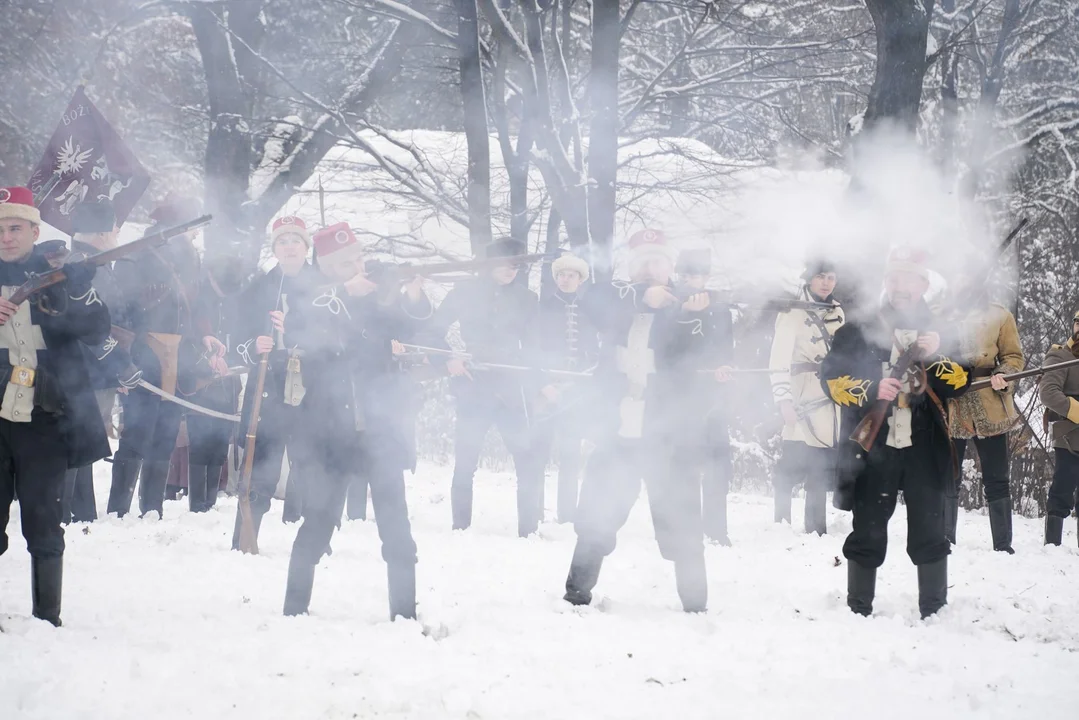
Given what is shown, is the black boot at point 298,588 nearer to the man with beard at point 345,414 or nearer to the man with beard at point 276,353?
the man with beard at point 345,414

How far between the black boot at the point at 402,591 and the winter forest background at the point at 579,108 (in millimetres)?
4195

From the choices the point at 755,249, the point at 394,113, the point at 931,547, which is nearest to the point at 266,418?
the point at 931,547

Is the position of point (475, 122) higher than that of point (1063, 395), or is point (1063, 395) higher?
point (475, 122)

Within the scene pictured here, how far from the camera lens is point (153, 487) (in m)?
8.02

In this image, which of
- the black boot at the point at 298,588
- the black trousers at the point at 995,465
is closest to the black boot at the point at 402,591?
the black boot at the point at 298,588

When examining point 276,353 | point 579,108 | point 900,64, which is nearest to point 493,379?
point 276,353

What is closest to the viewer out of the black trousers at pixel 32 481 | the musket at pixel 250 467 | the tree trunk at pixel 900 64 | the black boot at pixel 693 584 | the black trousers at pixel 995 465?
the black trousers at pixel 32 481

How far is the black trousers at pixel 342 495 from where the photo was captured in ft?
15.9

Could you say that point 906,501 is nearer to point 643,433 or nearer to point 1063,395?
point 643,433

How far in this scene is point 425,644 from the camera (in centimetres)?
430

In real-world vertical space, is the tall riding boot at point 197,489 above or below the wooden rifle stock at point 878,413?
below

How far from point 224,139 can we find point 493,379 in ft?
21.9

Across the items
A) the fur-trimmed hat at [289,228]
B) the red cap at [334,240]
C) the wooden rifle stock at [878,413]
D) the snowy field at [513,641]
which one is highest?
the fur-trimmed hat at [289,228]

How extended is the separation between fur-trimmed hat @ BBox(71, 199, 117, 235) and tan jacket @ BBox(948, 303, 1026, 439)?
618 cm
